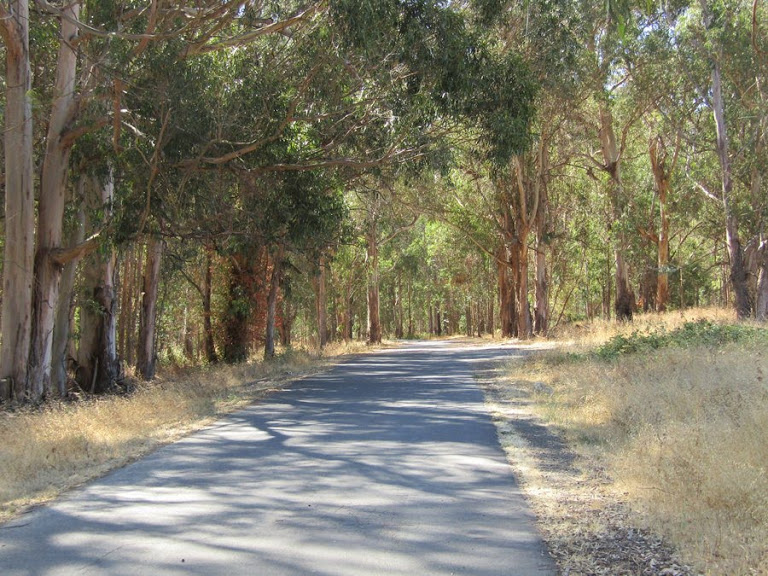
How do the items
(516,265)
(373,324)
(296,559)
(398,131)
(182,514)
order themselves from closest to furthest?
(296,559) → (182,514) → (398,131) → (516,265) → (373,324)

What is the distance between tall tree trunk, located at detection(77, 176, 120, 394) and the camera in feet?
57.7

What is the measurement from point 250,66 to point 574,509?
11621mm

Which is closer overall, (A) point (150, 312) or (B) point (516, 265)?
(A) point (150, 312)

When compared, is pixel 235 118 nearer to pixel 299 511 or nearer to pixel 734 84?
pixel 299 511

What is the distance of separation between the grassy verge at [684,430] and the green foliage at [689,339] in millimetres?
56

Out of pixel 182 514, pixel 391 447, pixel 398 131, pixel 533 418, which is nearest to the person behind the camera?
pixel 182 514

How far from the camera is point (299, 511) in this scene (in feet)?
20.4

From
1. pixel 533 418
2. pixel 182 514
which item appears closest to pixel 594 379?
pixel 533 418

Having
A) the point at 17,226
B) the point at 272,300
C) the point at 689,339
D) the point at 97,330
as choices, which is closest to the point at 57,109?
the point at 17,226

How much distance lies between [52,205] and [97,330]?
4.48 meters

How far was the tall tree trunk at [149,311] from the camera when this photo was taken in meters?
20.5

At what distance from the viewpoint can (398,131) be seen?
1538cm

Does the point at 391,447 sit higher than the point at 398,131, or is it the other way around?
the point at 398,131

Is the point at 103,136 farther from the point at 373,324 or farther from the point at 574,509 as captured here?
the point at 373,324
